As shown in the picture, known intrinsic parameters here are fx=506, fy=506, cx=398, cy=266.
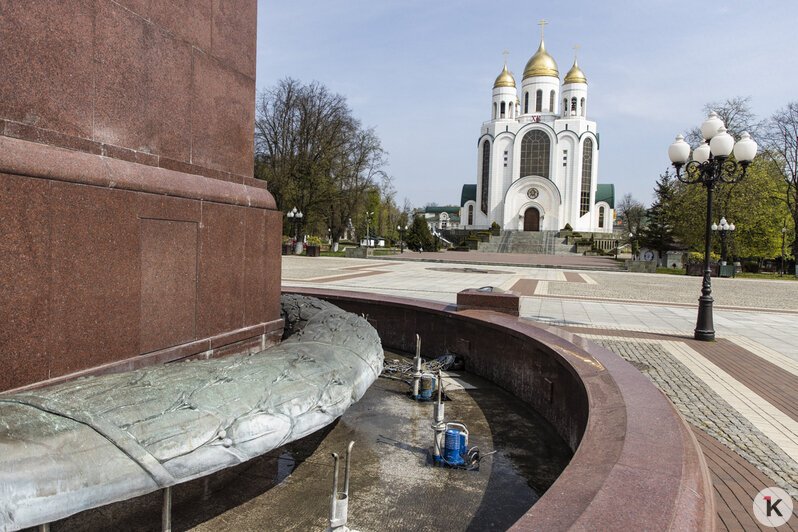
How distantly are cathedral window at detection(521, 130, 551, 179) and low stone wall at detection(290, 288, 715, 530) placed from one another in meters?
65.3

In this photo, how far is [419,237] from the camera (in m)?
53.5

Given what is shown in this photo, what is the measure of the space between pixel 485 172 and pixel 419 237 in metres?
23.4

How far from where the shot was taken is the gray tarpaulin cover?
1911 millimetres

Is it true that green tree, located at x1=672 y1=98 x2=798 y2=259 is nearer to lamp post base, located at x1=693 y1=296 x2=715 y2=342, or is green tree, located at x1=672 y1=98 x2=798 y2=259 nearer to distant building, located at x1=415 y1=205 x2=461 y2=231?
lamp post base, located at x1=693 y1=296 x2=715 y2=342

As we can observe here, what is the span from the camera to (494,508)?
3080 millimetres

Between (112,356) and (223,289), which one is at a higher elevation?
(223,289)

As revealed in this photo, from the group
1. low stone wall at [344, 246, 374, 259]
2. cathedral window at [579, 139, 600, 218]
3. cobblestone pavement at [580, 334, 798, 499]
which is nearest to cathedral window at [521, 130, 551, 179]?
cathedral window at [579, 139, 600, 218]

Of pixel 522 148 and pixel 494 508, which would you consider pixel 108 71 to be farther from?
pixel 522 148

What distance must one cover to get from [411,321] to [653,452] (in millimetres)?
4867

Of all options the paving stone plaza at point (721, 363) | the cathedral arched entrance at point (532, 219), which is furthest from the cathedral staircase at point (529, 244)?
the paving stone plaza at point (721, 363)

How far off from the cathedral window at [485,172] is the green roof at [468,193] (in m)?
4.57

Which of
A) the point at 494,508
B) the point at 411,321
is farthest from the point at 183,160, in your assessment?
the point at 411,321

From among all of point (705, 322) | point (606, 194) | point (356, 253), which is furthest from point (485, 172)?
point (705, 322)

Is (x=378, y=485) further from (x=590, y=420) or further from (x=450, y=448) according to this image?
(x=590, y=420)
